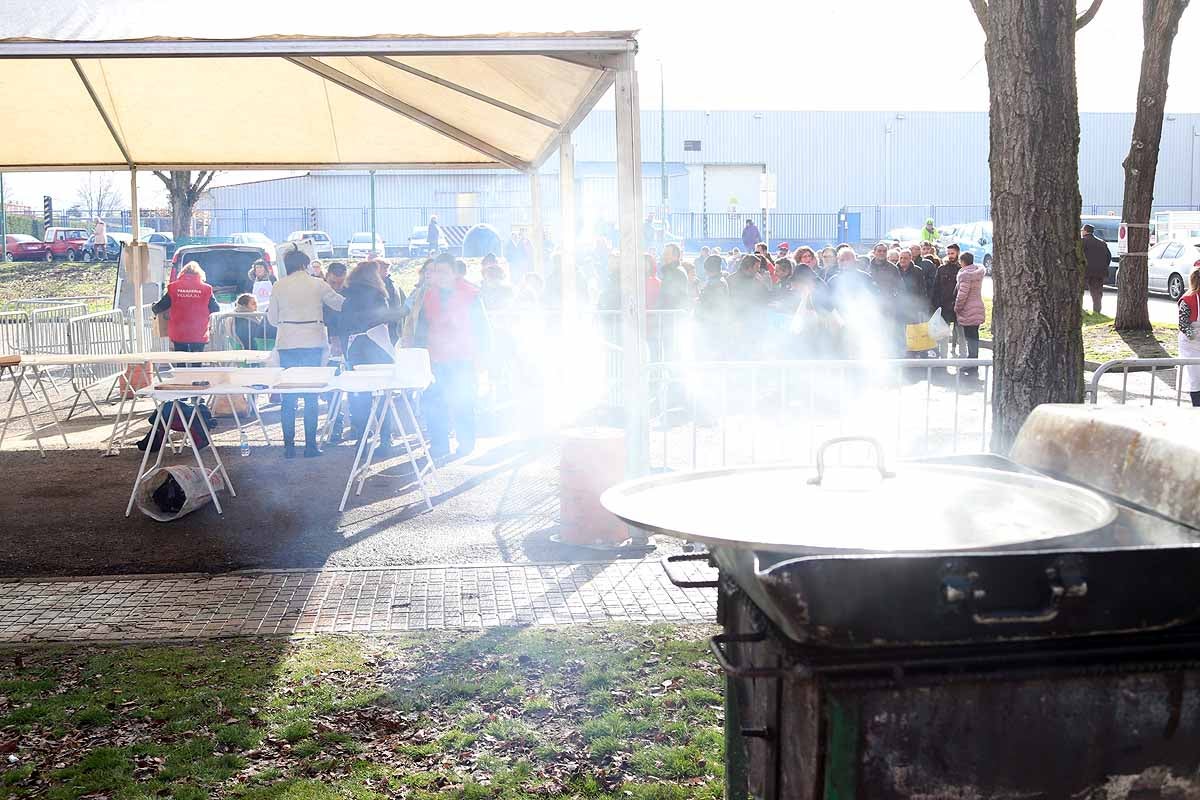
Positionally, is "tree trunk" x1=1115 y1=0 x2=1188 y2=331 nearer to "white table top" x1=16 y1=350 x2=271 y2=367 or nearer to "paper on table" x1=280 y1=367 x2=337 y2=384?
"white table top" x1=16 y1=350 x2=271 y2=367

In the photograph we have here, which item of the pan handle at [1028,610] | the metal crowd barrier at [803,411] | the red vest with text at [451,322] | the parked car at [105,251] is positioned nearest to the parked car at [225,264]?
the metal crowd barrier at [803,411]

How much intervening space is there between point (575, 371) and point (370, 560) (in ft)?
18.5

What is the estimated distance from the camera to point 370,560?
25.7ft

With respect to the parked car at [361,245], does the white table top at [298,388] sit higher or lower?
lower

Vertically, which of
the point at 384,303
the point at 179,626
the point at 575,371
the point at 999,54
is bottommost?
the point at 179,626

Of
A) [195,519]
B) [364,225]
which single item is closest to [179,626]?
[195,519]

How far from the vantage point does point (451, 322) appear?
11.6 metres

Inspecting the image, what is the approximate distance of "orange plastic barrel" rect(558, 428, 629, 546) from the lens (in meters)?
8.01

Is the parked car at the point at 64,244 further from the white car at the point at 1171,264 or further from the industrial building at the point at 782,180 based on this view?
the white car at the point at 1171,264

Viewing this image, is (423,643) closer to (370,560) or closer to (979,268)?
(370,560)

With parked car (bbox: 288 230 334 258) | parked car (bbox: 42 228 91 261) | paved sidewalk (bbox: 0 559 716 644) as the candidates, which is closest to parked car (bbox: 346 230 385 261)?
parked car (bbox: 288 230 334 258)

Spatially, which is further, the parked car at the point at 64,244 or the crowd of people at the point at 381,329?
the parked car at the point at 64,244

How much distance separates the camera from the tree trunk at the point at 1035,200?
5.64 meters

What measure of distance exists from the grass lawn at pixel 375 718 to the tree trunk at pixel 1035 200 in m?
2.25
